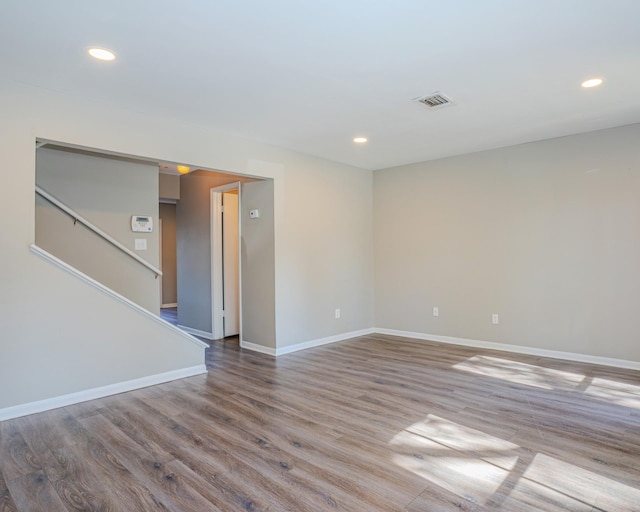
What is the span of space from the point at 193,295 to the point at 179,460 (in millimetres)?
3945

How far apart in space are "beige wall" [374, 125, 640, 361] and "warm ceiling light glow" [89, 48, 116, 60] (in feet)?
13.6

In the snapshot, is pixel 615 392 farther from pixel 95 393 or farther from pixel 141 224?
pixel 141 224

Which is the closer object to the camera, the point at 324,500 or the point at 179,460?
the point at 324,500

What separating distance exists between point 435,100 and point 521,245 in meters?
2.35

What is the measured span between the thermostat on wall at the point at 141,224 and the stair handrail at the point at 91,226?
27 centimetres

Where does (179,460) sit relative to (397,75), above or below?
below

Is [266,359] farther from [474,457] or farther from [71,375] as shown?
[474,457]

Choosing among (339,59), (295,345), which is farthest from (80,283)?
(339,59)

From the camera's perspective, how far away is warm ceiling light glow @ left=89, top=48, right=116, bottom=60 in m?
2.53

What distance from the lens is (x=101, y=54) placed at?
8.45 feet

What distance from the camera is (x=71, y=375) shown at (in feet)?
10.4

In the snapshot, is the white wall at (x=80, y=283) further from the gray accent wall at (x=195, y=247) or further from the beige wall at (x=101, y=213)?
the gray accent wall at (x=195, y=247)

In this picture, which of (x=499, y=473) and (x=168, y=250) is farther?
(x=168, y=250)

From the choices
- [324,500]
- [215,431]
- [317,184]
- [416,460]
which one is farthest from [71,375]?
[317,184]
